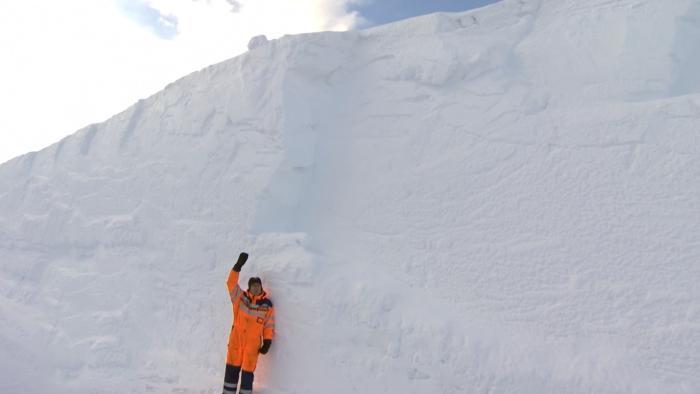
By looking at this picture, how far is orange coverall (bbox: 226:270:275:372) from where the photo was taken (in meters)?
5.07

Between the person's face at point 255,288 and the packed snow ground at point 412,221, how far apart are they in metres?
0.24

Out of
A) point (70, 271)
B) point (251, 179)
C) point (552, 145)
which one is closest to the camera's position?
point (552, 145)

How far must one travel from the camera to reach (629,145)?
187 inches

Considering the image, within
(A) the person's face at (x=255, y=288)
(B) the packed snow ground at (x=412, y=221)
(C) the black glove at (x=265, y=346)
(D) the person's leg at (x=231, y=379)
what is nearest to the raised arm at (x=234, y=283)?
(A) the person's face at (x=255, y=288)

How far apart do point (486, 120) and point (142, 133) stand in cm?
480

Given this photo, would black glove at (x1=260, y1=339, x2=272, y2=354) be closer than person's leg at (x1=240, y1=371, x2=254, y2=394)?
No

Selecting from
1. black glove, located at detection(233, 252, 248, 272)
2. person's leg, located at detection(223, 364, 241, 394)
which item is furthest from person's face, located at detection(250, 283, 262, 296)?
person's leg, located at detection(223, 364, 241, 394)

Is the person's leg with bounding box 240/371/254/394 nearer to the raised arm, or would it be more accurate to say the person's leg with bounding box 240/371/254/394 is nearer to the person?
the person

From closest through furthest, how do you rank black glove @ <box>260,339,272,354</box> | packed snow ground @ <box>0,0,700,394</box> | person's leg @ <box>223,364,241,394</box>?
1. packed snow ground @ <box>0,0,700,394</box>
2. person's leg @ <box>223,364,241,394</box>
3. black glove @ <box>260,339,272,354</box>

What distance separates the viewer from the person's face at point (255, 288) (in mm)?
5202

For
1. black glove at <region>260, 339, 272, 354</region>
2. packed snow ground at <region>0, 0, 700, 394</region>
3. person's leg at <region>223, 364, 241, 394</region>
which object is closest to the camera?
packed snow ground at <region>0, 0, 700, 394</region>

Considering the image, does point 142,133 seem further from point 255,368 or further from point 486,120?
point 486,120

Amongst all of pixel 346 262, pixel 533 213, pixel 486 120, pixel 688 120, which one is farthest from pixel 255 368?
pixel 688 120

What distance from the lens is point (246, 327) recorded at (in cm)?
509
